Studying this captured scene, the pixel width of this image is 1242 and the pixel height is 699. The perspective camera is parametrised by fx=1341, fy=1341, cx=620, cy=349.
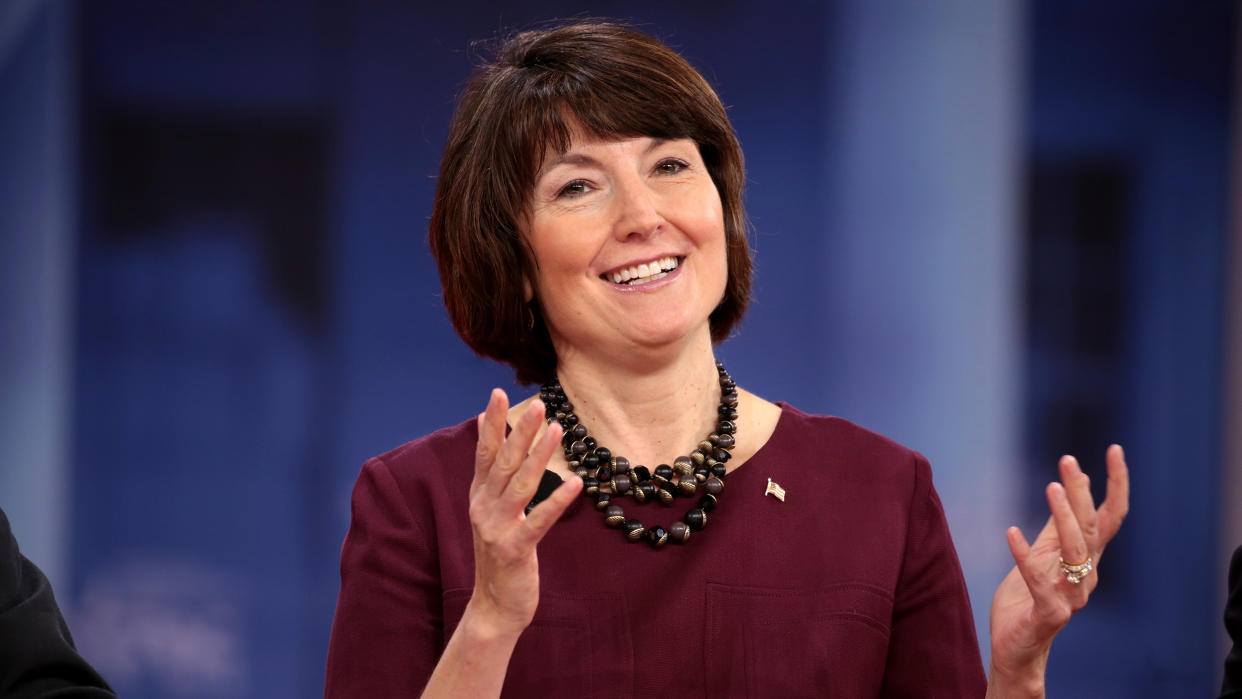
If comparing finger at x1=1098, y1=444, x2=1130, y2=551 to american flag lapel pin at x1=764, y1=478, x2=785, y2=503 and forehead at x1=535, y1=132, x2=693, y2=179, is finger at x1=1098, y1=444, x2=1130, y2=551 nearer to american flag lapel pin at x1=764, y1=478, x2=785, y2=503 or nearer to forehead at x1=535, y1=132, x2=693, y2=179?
american flag lapel pin at x1=764, y1=478, x2=785, y2=503

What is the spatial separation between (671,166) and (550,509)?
681 millimetres

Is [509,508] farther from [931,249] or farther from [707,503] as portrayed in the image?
[931,249]

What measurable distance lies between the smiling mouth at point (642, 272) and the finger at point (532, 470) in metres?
0.48

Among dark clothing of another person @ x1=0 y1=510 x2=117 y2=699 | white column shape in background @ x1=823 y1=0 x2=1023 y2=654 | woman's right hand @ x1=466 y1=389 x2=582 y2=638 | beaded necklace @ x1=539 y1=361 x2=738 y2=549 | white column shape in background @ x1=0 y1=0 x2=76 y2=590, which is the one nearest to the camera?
dark clothing of another person @ x1=0 y1=510 x2=117 y2=699

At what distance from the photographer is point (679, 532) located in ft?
5.98

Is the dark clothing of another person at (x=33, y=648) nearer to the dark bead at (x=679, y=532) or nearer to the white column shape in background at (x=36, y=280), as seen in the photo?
the dark bead at (x=679, y=532)

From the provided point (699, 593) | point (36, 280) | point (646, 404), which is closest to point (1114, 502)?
point (699, 593)

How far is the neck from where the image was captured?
190cm

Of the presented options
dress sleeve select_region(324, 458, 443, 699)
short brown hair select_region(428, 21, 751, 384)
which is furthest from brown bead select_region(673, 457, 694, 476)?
dress sleeve select_region(324, 458, 443, 699)

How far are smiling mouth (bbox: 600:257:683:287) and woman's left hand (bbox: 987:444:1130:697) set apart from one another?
1.97 ft

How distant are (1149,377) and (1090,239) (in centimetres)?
38

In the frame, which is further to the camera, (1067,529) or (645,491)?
(645,491)

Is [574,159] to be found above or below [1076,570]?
above

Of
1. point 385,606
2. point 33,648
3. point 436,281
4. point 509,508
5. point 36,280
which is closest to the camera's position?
point 33,648
